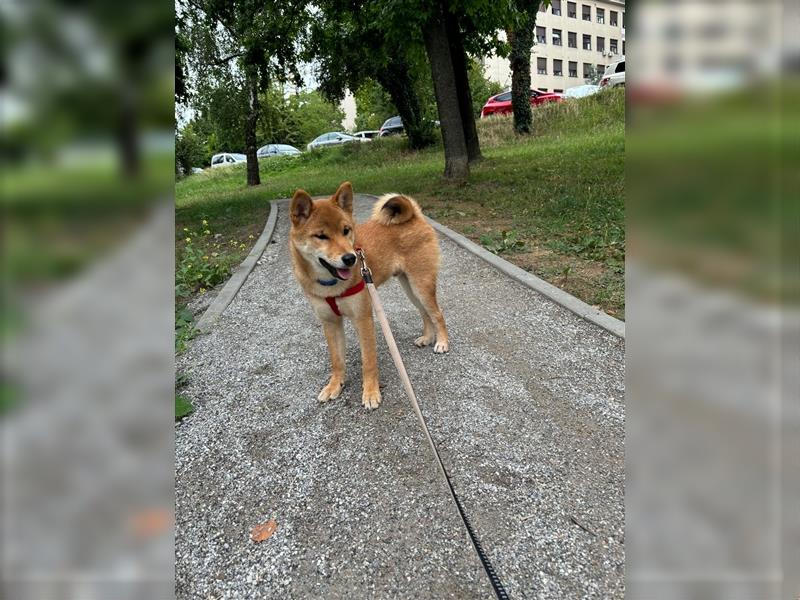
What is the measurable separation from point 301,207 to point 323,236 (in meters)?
0.28

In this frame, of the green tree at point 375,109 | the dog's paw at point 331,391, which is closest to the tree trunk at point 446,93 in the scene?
the dog's paw at point 331,391

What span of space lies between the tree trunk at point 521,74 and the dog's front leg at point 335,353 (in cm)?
1813

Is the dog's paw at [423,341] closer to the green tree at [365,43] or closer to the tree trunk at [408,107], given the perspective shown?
the green tree at [365,43]

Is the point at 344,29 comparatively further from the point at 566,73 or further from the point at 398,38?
the point at 566,73

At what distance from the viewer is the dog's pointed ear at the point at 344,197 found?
3.55 m

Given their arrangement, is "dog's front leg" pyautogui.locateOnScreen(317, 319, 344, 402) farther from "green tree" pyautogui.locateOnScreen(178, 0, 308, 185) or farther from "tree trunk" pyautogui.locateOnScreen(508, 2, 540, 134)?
"tree trunk" pyautogui.locateOnScreen(508, 2, 540, 134)

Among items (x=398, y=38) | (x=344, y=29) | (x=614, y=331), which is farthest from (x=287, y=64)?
(x=614, y=331)

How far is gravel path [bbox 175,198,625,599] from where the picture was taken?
2061mm

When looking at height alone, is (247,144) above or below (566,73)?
below
